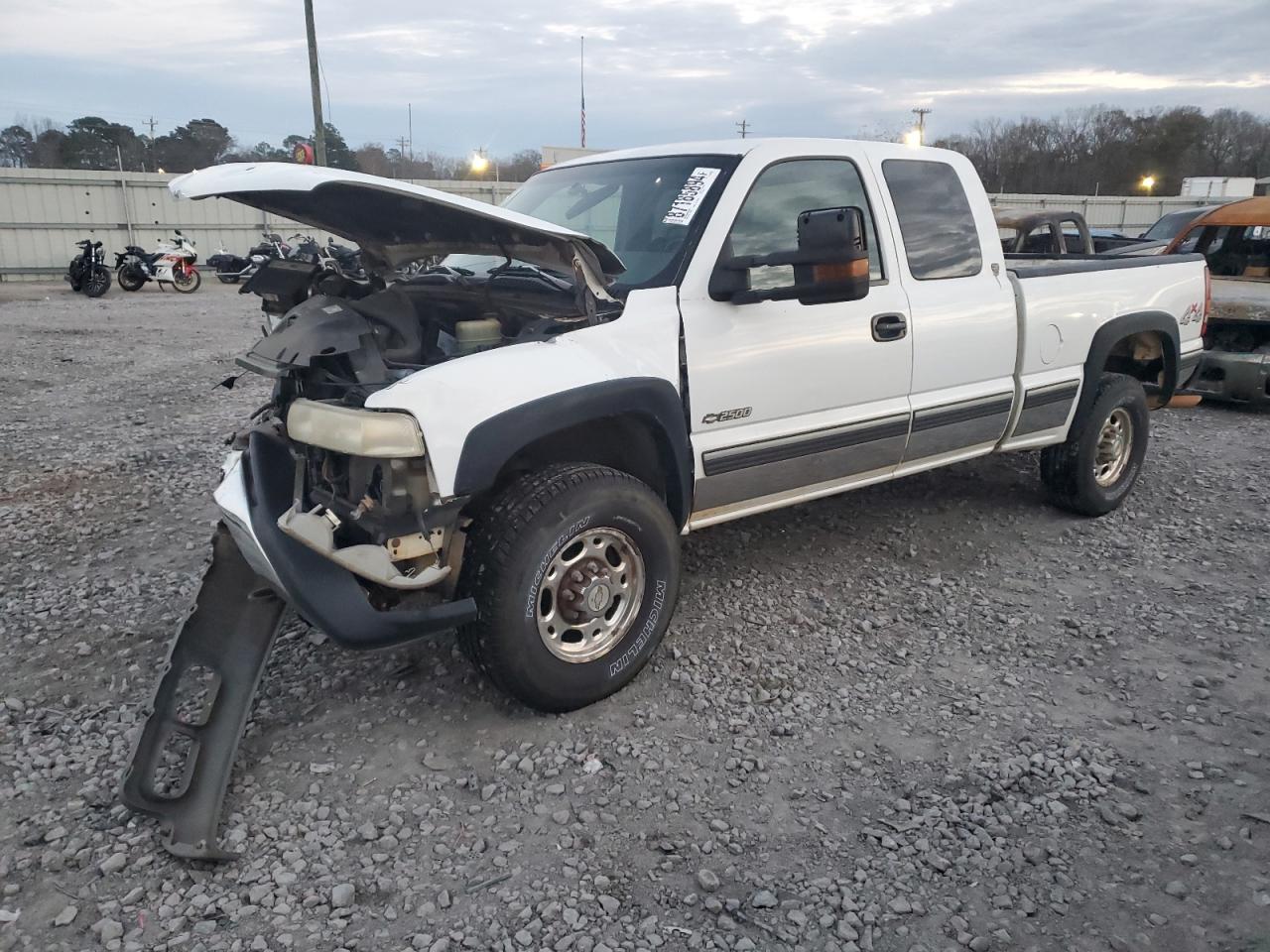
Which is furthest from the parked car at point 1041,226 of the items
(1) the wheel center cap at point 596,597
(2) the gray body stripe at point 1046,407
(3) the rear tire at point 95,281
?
(3) the rear tire at point 95,281

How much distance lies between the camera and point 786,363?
148 inches

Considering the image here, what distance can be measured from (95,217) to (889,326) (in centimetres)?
2492

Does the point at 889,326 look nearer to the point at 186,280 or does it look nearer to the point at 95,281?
the point at 95,281

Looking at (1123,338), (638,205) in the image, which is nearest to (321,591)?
(638,205)

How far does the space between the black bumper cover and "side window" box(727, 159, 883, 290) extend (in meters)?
1.79

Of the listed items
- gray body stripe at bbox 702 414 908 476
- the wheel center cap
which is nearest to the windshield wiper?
gray body stripe at bbox 702 414 908 476

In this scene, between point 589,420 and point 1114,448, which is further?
point 1114,448

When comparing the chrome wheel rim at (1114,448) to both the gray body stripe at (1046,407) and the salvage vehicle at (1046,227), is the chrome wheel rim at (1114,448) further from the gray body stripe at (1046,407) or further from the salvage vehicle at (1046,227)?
the salvage vehicle at (1046,227)

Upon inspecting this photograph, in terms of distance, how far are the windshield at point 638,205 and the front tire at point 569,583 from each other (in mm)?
905

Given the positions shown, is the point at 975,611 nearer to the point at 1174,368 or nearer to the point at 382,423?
the point at 1174,368

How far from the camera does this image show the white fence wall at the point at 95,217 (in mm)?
22391

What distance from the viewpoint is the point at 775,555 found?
4.86m

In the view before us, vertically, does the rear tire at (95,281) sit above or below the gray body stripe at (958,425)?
above

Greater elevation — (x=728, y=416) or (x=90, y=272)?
(x=90, y=272)
